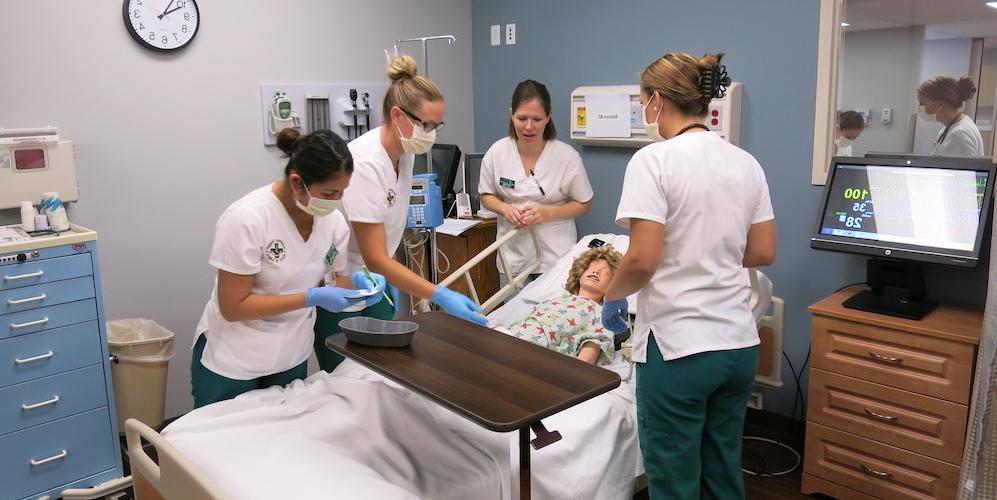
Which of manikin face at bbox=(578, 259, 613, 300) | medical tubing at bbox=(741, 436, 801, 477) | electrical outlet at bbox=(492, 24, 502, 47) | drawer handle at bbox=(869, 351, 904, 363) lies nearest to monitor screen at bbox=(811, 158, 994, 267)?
drawer handle at bbox=(869, 351, 904, 363)

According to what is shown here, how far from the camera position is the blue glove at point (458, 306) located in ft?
6.93

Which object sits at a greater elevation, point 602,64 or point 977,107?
point 602,64

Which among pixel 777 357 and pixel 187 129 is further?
pixel 187 129

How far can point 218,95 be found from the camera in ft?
10.8

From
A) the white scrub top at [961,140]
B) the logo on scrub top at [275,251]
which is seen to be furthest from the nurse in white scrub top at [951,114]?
the logo on scrub top at [275,251]

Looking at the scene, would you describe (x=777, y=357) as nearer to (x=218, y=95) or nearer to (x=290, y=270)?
(x=290, y=270)

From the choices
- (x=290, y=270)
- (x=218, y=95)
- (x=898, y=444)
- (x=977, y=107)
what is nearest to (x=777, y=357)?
(x=898, y=444)

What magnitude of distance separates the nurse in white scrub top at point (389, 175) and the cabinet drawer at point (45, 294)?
2.93 ft

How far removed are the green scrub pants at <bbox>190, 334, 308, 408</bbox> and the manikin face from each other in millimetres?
1080

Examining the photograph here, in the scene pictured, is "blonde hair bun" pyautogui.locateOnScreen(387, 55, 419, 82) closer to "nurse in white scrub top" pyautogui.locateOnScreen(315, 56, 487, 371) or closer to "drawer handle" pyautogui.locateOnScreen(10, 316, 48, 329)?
"nurse in white scrub top" pyautogui.locateOnScreen(315, 56, 487, 371)

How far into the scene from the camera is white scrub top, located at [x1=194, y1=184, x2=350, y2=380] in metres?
1.99

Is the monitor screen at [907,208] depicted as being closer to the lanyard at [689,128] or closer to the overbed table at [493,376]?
the lanyard at [689,128]

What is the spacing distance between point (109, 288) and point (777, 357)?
2646 millimetres

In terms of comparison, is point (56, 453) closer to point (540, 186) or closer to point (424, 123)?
point (424, 123)
